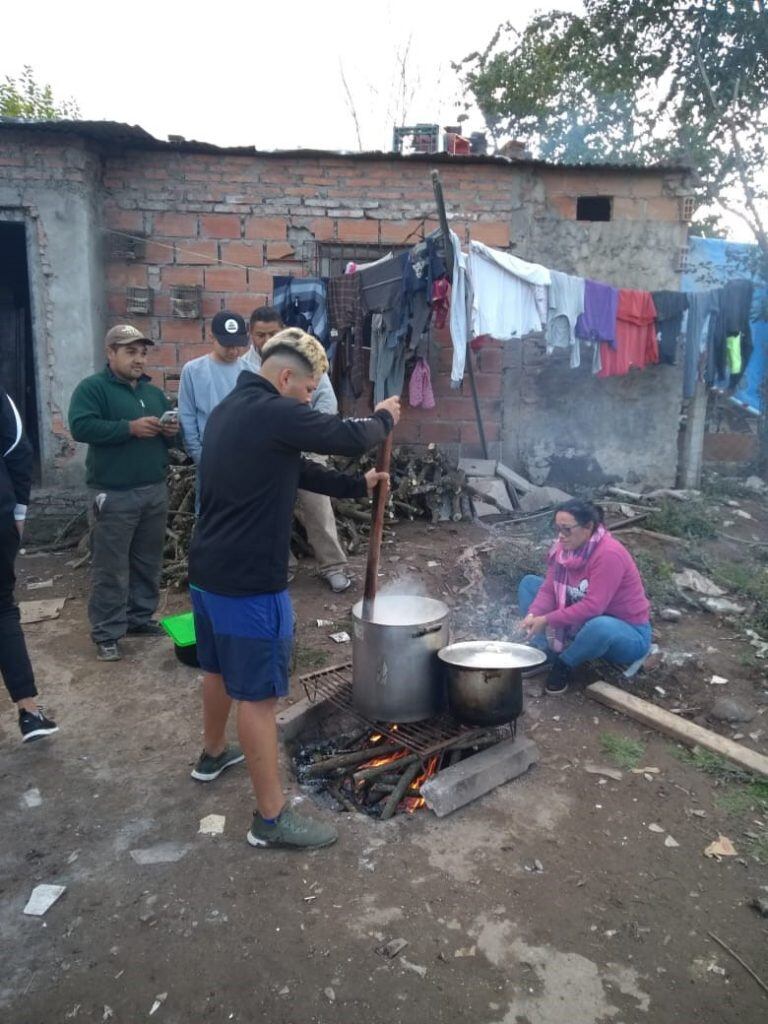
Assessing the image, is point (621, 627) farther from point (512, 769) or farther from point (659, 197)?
point (659, 197)

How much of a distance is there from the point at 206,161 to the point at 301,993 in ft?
26.6

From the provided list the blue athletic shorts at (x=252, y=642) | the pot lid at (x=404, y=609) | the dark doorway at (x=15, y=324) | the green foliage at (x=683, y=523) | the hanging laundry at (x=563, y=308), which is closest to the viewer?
the blue athletic shorts at (x=252, y=642)

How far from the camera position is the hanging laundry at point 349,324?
7410mm

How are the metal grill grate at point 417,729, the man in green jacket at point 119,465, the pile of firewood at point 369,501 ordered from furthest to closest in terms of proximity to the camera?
the pile of firewood at point 369,501 → the man in green jacket at point 119,465 → the metal grill grate at point 417,729

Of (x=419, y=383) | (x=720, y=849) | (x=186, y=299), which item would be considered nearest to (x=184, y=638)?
(x=720, y=849)

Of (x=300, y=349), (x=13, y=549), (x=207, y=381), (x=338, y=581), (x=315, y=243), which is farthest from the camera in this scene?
(x=315, y=243)

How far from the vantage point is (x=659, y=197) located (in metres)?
8.73

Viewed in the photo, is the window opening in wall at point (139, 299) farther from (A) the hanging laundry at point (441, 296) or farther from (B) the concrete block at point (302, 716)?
(B) the concrete block at point (302, 716)

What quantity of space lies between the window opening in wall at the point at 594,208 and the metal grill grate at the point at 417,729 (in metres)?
7.17

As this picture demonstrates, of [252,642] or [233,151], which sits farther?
[233,151]

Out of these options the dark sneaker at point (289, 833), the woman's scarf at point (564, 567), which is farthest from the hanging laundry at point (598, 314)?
the dark sneaker at point (289, 833)

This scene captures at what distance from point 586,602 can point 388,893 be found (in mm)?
2097

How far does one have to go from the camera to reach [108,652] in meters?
4.83

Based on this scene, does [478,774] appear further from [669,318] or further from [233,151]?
[233,151]
